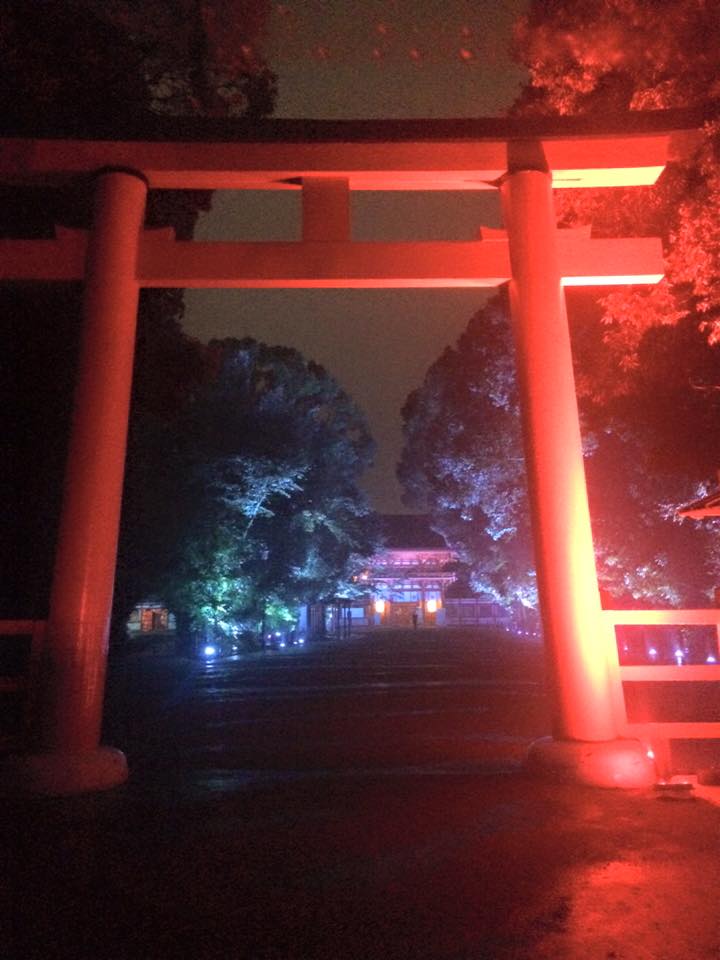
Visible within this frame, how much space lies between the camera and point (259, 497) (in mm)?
23391

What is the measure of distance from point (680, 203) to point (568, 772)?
5.45 meters

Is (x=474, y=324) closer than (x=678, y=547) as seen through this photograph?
No

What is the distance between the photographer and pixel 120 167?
650cm

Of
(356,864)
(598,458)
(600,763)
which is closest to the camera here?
(356,864)

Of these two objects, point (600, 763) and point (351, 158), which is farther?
point (351, 158)

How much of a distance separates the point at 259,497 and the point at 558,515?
59.6 ft

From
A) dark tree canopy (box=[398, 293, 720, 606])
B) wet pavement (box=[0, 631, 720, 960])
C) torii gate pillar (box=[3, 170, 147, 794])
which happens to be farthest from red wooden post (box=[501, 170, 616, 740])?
torii gate pillar (box=[3, 170, 147, 794])

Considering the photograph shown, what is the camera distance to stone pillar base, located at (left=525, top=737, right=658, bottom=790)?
5242 millimetres

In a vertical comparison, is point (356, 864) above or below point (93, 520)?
below

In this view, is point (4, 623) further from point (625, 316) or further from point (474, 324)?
point (474, 324)

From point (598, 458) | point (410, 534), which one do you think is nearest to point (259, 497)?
point (598, 458)

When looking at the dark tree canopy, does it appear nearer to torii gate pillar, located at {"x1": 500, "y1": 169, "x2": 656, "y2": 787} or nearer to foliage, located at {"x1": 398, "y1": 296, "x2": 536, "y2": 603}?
foliage, located at {"x1": 398, "y1": 296, "x2": 536, "y2": 603}

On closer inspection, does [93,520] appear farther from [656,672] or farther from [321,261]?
[656,672]

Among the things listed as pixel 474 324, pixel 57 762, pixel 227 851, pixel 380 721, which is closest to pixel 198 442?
pixel 474 324
